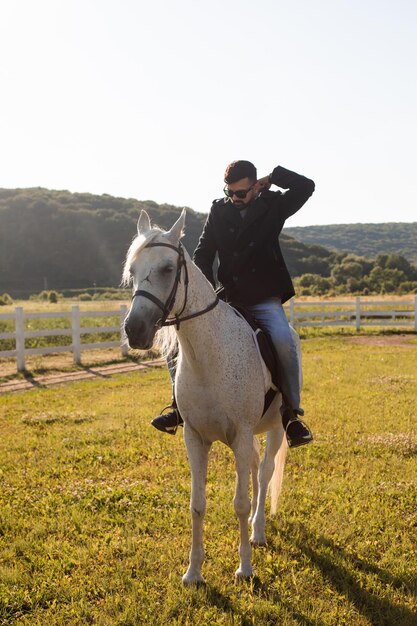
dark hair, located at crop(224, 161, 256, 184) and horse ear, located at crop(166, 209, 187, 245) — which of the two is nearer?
horse ear, located at crop(166, 209, 187, 245)

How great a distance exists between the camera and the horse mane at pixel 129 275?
343 centimetres

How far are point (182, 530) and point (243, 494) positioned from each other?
1.18 m

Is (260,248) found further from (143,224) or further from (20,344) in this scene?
(20,344)

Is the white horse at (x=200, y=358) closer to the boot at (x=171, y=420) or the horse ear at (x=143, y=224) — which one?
the horse ear at (x=143, y=224)

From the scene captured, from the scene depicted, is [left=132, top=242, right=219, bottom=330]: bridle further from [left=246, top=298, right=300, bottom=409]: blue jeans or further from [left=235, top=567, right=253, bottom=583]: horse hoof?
[left=235, top=567, right=253, bottom=583]: horse hoof

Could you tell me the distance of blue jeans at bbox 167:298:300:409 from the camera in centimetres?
439

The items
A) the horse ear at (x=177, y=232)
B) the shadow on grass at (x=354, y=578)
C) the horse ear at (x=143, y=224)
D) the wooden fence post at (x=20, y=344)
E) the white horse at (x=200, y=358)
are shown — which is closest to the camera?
the white horse at (x=200, y=358)

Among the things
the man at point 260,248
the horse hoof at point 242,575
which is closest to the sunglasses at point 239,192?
the man at point 260,248

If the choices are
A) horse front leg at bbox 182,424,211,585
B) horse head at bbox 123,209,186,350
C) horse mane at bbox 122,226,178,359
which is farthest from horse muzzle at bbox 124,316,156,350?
horse front leg at bbox 182,424,211,585

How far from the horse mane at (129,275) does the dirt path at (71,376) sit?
30.9 ft

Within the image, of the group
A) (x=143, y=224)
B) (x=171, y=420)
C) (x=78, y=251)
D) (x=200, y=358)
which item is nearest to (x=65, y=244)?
(x=78, y=251)

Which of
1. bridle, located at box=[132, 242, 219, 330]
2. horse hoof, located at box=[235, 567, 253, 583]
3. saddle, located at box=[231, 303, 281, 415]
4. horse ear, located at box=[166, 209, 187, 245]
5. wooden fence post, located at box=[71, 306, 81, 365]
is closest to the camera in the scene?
bridle, located at box=[132, 242, 219, 330]

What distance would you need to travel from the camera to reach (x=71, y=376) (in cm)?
1459

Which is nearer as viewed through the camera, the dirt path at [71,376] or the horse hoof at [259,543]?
the horse hoof at [259,543]
